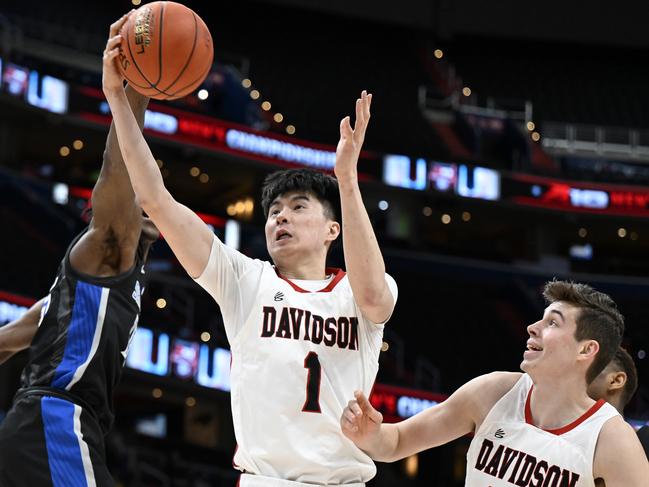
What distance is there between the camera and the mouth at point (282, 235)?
3970 millimetres

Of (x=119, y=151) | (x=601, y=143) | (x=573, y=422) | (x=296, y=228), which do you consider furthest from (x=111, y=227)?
(x=601, y=143)

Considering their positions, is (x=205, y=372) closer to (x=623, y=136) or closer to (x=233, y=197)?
(x=233, y=197)

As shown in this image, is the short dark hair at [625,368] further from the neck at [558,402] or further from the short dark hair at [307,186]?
the short dark hair at [307,186]

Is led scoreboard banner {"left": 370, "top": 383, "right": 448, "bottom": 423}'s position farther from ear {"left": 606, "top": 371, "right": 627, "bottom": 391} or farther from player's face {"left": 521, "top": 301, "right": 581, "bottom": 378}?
player's face {"left": 521, "top": 301, "right": 581, "bottom": 378}

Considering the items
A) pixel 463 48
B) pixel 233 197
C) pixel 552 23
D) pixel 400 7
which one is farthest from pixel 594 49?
pixel 233 197

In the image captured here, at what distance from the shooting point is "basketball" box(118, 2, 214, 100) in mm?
3723

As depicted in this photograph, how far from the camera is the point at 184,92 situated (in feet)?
13.4

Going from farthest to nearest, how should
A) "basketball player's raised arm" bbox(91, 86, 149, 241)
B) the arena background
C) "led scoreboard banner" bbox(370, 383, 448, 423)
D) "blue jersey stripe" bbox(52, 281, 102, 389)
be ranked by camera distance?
"led scoreboard banner" bbox(370, 383, 448, 423), the arena background, "basketball player's raised arm" bbox(91, 86, 149, 241), "blue jersey stripe" bbox(52, 281, 102, 389)

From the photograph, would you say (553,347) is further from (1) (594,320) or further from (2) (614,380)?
(2) (614,380)

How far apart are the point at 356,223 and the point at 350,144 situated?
277 millimetres

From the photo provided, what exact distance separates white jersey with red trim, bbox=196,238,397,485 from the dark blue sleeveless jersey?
0.34m

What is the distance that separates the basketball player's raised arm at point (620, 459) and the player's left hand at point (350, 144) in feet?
4.43

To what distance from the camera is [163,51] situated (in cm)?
382

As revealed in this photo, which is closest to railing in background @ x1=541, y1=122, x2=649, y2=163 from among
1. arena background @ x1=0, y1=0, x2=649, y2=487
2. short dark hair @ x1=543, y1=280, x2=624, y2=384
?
arena background @ x1=0, y1=0, x2=649, y2=487
